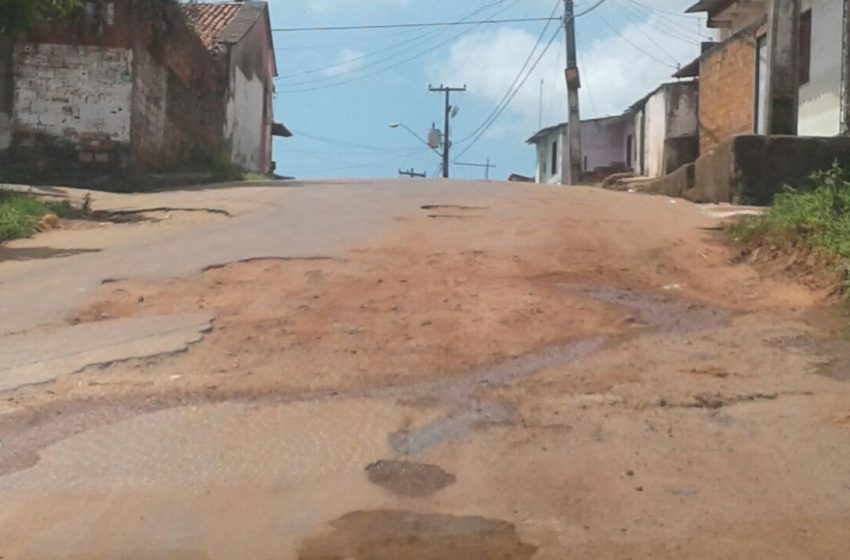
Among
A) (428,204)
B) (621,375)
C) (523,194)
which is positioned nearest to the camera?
(621,375)

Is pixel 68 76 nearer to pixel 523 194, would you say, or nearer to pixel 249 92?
pixel 523 194

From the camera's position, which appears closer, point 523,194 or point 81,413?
point 81,413

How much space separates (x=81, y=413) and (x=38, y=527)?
1260 mm

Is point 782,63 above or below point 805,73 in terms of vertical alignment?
below

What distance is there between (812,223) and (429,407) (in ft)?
13.5

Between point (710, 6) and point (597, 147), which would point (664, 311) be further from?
point (597, 147)

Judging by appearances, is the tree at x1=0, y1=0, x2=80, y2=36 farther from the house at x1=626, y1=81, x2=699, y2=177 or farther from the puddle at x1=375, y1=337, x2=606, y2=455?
the house at x1=626, y1=81, x2=699, y2=177

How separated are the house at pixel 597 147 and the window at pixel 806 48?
1524 cm

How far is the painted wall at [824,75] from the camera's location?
56.7 ft

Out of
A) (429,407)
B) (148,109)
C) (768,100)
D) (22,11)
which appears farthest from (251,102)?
(429,407)

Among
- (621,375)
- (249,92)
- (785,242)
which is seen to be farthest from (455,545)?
(249,92)

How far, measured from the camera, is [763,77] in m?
18.7

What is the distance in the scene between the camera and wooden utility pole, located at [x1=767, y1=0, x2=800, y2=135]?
1198 centimetres

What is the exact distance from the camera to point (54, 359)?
6000 mm
